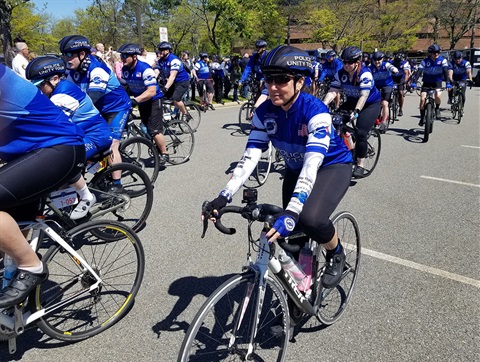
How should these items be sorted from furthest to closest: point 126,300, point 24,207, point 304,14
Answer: point 304,14 < point 126,300 < point 24,207

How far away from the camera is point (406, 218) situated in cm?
539

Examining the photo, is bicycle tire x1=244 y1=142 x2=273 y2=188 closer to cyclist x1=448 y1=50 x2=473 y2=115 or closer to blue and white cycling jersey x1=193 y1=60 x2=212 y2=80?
blue and white cycling jersey x1=193 y1=60 x2=212 y2=80

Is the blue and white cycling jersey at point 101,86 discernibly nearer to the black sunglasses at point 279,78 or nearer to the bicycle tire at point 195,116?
the black sunglasses at point 279,78

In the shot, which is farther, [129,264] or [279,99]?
[129,264]

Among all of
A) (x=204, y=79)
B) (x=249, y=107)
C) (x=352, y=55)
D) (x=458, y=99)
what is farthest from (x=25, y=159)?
(x=458, y=99)

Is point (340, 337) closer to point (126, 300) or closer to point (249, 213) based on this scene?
point (249, 213)

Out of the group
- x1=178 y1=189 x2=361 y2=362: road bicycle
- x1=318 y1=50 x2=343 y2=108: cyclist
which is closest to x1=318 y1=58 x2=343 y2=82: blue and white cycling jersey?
x1=318 y1=50 x2=343 y2=108: cyclist

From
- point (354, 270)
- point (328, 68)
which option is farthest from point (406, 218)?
point (328, 68)

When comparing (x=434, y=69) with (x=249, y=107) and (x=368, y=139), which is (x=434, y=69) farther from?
(x=249, y=107)

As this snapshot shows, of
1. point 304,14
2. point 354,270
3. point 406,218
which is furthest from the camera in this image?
point 304,14

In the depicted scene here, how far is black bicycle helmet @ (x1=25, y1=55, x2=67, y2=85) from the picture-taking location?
3525mm

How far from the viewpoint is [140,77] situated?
6.58 metres

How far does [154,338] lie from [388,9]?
51563 mm

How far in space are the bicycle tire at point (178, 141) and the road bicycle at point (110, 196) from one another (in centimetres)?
277
